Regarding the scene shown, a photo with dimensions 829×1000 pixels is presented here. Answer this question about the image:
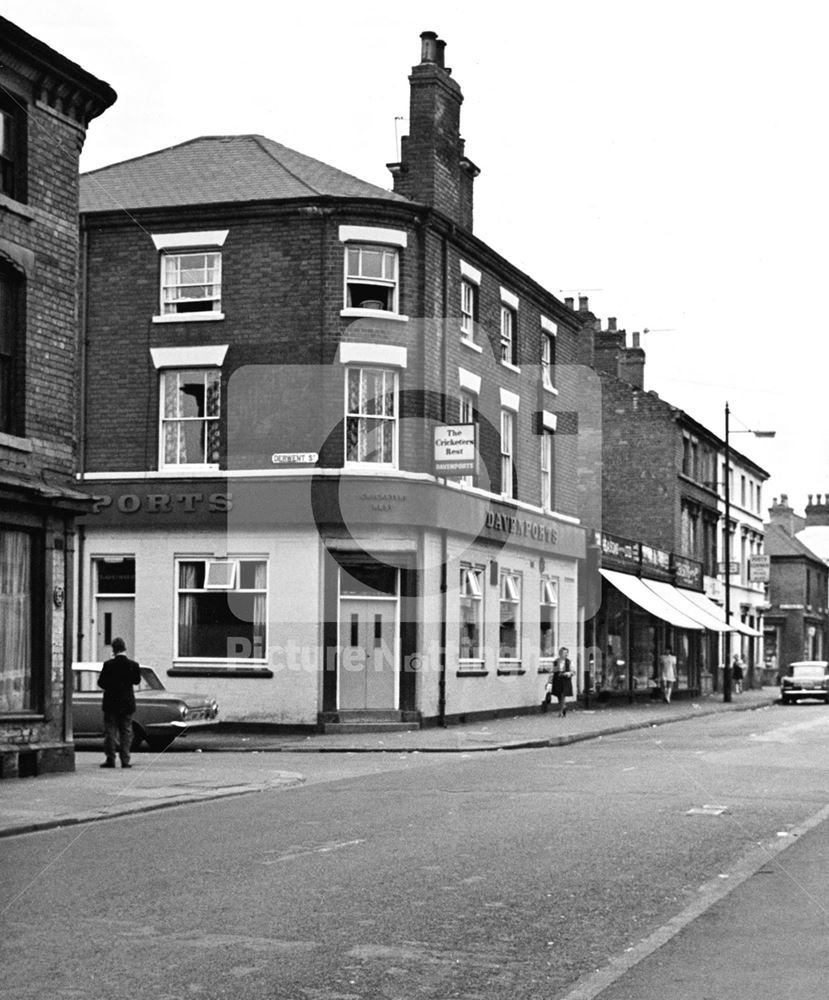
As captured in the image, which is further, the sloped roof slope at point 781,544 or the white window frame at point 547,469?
the sloped roof slope at point 781,544

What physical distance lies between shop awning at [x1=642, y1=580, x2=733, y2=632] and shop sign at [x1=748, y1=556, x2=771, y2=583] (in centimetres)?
761

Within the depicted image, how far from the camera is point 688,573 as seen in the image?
5650cm

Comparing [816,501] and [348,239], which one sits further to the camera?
[816,501]

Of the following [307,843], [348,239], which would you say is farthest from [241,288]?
[307,843]

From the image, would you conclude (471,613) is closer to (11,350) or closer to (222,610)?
(222,610)

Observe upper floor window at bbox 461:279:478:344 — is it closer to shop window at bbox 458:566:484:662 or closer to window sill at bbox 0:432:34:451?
shop window at bbox 458:566:484:662

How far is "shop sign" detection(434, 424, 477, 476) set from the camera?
3073 centimetres

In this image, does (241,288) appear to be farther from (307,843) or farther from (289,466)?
(307,843)

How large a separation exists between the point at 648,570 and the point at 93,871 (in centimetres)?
3997

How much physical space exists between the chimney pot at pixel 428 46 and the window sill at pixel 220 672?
46.1 ft

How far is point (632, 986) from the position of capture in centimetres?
724

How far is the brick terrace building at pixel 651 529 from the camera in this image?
46.8 meters

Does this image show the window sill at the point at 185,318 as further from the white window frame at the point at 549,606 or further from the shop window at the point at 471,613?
the white window frame at the point at 549,606

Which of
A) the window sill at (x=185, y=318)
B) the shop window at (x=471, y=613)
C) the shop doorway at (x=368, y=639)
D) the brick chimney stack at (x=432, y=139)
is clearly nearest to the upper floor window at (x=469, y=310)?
the brick chimney stack at (x=432, y=139)
